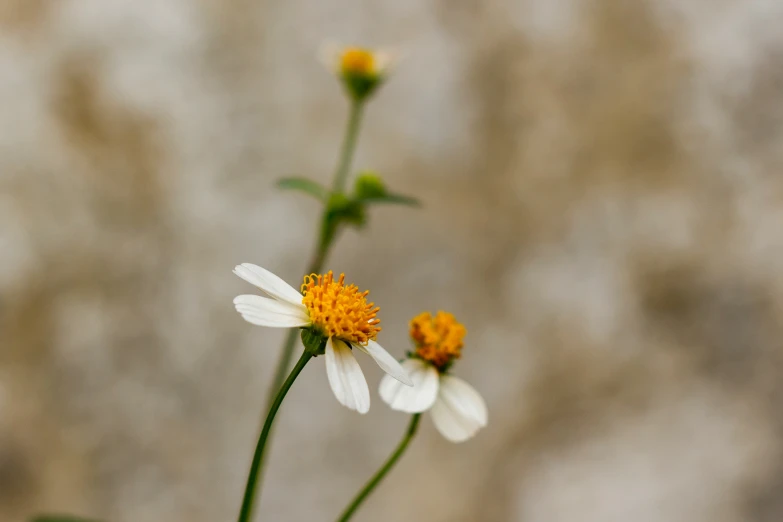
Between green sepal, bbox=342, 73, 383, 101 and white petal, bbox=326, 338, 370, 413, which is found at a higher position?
green sepal, bbox=342, 73, 383, 101

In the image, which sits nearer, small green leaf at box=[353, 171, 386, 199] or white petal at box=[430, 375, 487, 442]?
white petal at box=[430, 375, 487, 442]

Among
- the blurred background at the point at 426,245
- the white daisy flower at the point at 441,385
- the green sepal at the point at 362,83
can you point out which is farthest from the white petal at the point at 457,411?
the blurred background at the point at 426,245

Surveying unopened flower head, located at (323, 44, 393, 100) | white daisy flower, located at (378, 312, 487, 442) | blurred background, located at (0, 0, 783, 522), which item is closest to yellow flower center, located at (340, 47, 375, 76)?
unopened flower head, located at (323, 44, 393, 100)

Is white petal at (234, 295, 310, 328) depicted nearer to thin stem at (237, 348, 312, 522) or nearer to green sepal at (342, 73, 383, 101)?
thin stem at (237, 348, 312, 522)

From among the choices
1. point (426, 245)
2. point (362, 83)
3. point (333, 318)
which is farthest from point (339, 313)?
point (426, 245)

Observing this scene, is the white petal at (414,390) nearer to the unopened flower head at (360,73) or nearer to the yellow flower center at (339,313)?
the yellow flower center at (339,313)

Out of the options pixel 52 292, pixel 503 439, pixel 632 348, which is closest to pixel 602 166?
pixel 632 348
